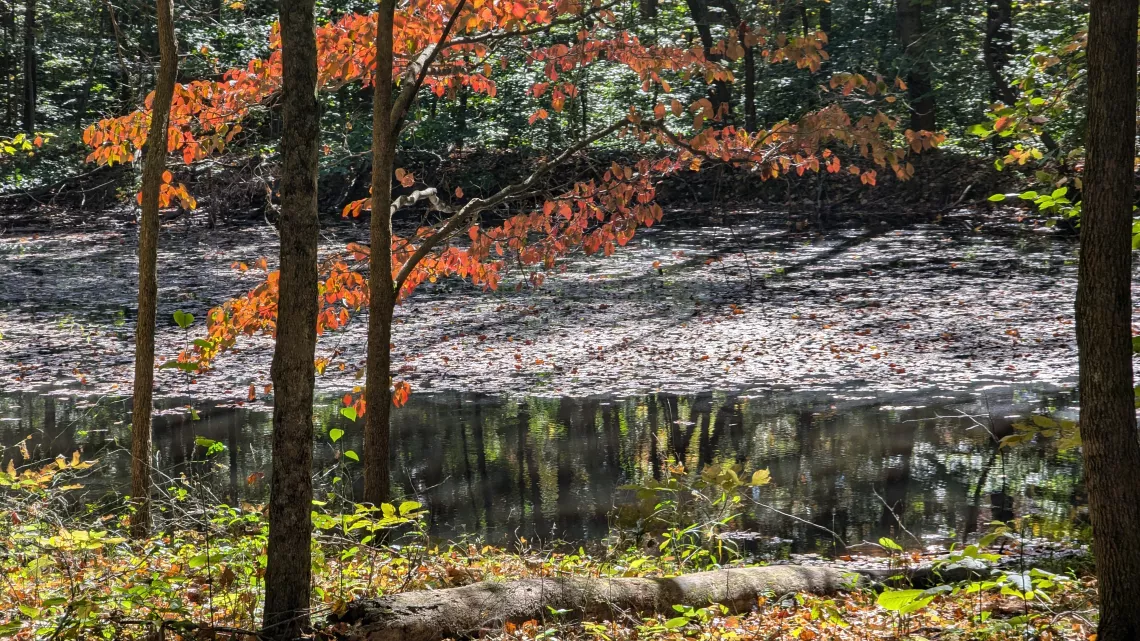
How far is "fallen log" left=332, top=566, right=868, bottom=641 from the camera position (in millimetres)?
3604

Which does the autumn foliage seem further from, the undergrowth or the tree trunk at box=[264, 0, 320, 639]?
the tree trunk at box=[264, 0, 320, 639]

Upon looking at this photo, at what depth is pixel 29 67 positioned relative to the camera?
968 inches

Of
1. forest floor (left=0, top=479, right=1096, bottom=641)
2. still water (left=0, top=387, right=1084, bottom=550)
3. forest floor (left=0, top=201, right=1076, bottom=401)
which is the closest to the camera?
forest floor (left=0, top=479, right=1096, bottom=641)

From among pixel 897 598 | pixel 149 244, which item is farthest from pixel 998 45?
pixel 897 598

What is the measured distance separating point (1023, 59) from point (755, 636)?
68.0 ft

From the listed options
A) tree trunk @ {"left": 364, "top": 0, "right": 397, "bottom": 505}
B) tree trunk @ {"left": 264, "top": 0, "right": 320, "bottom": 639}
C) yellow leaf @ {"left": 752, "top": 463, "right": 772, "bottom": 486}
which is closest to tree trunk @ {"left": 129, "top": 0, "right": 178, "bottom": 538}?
tree trunk @ {"left": 364, "top": 0, "right": 397, "bottom": 505}

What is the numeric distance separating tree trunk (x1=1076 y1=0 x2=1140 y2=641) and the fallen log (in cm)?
179

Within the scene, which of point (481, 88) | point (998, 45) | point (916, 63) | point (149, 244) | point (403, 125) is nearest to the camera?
point (149, 244)

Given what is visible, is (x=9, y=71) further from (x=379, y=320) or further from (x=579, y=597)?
(x=579, y=597)

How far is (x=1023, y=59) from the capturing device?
21.4 metres

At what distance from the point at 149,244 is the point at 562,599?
341cm

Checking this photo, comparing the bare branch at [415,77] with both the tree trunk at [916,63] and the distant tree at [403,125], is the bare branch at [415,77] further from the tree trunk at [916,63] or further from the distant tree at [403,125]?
the tree trunk at [916,63]

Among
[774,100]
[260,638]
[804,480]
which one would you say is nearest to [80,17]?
[774,100]

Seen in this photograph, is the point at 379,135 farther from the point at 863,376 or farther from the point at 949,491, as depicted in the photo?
the point at 863,376
